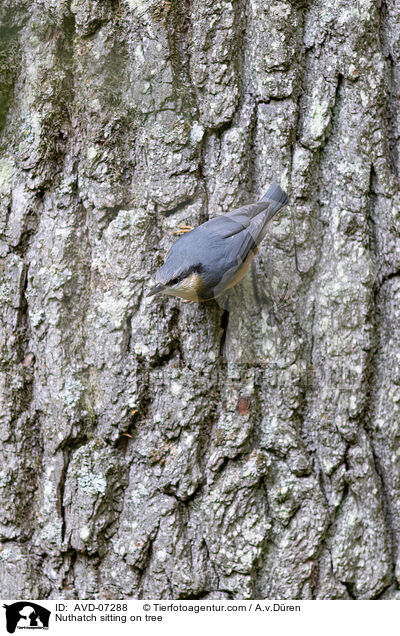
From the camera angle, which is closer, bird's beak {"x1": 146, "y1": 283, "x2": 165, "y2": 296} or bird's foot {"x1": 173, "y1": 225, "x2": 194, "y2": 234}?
bird's beak {"x1": 146, "y1": 283, "x2": 165, "y2": 296}

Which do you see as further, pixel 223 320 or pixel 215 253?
pixel 223 320

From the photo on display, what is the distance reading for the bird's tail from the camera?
5.13 ft

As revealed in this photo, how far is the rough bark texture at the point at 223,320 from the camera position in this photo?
1.58 m

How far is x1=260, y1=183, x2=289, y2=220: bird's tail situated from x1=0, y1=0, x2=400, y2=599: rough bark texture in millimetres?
A: 29

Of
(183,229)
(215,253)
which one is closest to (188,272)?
(215,253)
